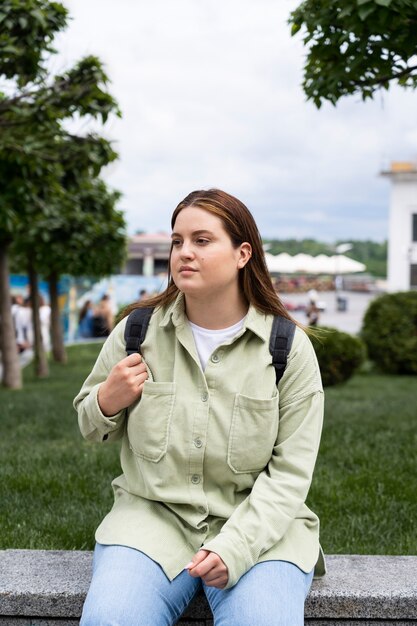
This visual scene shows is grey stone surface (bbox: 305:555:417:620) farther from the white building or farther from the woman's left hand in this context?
the white building

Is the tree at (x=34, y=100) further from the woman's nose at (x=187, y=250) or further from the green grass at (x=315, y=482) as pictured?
the woman's nose at (x=187, y=250)

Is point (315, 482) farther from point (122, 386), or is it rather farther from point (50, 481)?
point (122, 386)

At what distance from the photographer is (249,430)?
2367 millimetres

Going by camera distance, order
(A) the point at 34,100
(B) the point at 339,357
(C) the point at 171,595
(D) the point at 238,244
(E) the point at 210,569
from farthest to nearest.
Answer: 1. (B) the point at 339,357
2. (A) the point at 34,100
3. (D) the point at 238,244
4. (C) the point at 171,595
5. (E) the point at 210,569

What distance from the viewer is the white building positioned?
4212cm

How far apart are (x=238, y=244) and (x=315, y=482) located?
7.52 ft

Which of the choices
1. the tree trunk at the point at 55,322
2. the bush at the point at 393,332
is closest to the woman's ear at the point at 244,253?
the bush at the point at 393,332

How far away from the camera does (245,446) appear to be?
7.79 feet

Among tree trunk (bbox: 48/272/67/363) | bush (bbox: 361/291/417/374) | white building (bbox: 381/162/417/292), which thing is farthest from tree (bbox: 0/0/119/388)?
white building (bbox: 381/162/417/292)

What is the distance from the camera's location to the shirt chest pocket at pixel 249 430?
2.37 metres

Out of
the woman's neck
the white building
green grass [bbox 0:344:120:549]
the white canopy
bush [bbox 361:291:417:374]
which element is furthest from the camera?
the white canopy

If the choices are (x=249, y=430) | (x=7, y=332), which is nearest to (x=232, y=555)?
(x=249, y=430)

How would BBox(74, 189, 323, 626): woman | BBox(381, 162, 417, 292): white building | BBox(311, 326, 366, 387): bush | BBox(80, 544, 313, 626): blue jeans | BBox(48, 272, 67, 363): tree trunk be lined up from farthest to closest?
1. BBox(381, 162, 417, 292): white building
2. BBox(48, 272, 67, 363): tree trunk
3. BBox(311, 326, 366, 387): bush
4. BBox(74, 189, 323, 626): woman
5. BBox(80, 544, 313, 626): blue jeans

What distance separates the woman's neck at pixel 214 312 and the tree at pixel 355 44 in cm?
213
